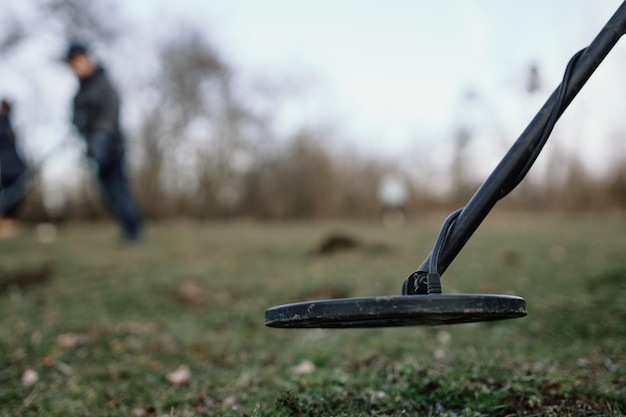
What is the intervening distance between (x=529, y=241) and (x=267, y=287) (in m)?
5.12

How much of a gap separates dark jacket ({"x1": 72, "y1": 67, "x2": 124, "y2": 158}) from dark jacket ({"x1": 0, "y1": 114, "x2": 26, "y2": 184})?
7.75 feet

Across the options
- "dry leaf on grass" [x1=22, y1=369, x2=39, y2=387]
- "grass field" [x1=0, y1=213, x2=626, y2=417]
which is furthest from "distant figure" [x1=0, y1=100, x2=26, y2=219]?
"dry leaf on grass" [x1=22, y1=369, x2=39, y2=387]

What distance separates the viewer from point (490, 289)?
4.80 meters

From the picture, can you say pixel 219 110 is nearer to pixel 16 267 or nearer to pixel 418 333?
pixel 16 267

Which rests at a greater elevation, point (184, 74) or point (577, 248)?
point (184, 74)

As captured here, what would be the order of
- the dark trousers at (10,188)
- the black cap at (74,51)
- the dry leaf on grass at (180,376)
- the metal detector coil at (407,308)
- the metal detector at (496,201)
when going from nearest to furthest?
the metal detector coil at (407,308) < the metal detector at (496,201) < the dry leaf on grass at (180,376) < the black cap at (74,51) < the dark trousers at (10,188)

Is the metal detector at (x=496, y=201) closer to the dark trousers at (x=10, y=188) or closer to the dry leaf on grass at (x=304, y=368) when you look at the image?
the dry leaf on grass at (x=304, y=368)

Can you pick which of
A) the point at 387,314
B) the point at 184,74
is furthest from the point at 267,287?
the point at 184,74

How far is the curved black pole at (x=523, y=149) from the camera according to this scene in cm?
142

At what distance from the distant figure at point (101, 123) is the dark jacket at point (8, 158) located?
92.8 inches

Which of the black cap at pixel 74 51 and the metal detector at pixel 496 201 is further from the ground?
the black cap at pixel 74 51

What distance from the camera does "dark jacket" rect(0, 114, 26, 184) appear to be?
337 inches

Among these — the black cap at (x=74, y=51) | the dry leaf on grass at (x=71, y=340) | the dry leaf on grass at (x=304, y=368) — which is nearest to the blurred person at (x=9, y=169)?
the black cap at (x=74, y=51)

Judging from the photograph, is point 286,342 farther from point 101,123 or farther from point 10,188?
point 10,188
